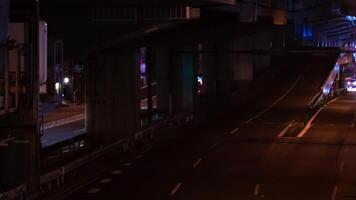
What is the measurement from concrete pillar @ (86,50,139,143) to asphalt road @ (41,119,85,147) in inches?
270

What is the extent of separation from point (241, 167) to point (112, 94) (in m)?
16.5

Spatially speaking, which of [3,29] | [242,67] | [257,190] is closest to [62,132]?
[242,67]

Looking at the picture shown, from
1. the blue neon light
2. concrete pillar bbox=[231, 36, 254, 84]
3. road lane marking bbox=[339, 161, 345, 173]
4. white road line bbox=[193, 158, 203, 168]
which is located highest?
the blue neon light

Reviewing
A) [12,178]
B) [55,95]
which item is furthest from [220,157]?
[55,95]

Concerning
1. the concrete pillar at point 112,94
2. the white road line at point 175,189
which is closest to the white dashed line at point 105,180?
the white road line at point 175,189

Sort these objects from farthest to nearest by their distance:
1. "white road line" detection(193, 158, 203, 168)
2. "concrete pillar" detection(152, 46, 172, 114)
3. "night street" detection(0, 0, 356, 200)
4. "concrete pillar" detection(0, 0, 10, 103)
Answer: "concrete pillar" detection(152, 46, 172, 114) → "white road line" detection(193, 158, 203, 168) → "night street" detection(0, 0, 356, 200) → "concrete pillar" detection(0, 0, 10, 103)

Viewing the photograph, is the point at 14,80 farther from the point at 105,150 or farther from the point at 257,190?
the point at 105,150

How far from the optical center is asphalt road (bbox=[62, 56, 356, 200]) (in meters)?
24.2

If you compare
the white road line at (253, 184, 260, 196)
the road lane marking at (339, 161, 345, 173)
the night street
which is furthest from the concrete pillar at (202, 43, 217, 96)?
the white road line at (253, 184, 260, 196)

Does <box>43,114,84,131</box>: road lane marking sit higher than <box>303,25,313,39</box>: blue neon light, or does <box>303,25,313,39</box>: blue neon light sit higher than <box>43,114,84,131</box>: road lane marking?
<box>303,25,313,39</box>: blue neon light

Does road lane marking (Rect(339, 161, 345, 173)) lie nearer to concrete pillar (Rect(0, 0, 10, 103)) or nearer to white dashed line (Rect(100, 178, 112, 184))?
white dashed line (Rect(100, 178, 112, 184))

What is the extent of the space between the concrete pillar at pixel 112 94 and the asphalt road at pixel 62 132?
6867 mm

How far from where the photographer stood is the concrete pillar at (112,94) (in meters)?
45.0

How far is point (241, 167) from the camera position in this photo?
30406 mm
